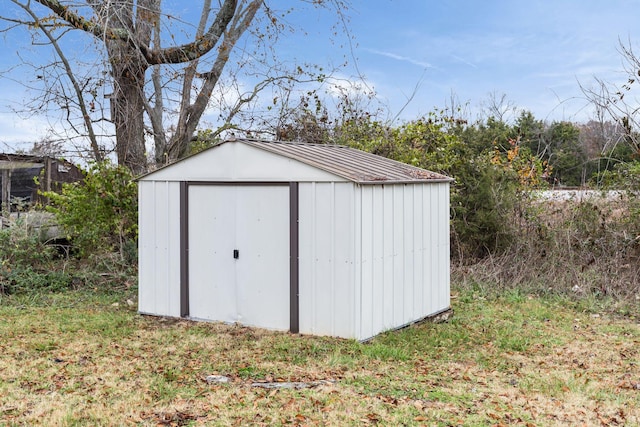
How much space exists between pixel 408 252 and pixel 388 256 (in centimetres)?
54

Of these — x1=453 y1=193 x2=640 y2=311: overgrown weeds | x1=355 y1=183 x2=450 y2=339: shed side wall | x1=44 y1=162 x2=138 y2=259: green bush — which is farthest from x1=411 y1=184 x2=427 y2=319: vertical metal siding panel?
x1=44 y1=162 x2=138 y2=259: green bush

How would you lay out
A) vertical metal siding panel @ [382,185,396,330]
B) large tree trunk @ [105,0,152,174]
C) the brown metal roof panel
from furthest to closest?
1. large tree trunk @ [105,0,152,174]
2. vertical metal siding panel @ [382,185,396,330]
3. the brown metal roof panel

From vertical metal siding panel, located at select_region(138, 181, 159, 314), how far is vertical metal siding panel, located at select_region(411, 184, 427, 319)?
11.1 feet

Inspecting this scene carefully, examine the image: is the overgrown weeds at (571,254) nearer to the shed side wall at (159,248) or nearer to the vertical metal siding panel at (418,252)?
the vertical metal siding panel at (418,252)

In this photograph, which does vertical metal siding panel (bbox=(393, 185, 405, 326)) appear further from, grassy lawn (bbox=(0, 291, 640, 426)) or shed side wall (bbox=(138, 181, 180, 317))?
shed side wall (bbox=(138, 181, 180, 317))

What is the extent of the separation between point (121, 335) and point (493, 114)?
21.2 m

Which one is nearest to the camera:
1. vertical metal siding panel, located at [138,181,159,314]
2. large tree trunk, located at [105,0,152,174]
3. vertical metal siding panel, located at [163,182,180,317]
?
vertical metal siding panel, located at [163,182,180,317]

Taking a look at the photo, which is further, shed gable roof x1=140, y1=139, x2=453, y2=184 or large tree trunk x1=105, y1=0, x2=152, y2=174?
large tree trunk x1=105, y1=0, x2=152, y2=174

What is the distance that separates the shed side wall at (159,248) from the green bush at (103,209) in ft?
8.23

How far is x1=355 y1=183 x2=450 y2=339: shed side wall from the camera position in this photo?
7012mm

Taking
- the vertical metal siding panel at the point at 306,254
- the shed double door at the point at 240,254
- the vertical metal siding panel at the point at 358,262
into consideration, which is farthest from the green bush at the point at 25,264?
the vertical metal siding panel at the point at 358,262

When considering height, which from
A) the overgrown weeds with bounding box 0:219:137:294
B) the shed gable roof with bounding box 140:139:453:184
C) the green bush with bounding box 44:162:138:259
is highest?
the shed gable roof with bounding box 140:139:453:184

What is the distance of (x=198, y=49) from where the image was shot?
11.9 meters

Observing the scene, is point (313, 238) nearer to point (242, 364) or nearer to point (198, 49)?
point (242, 364)
